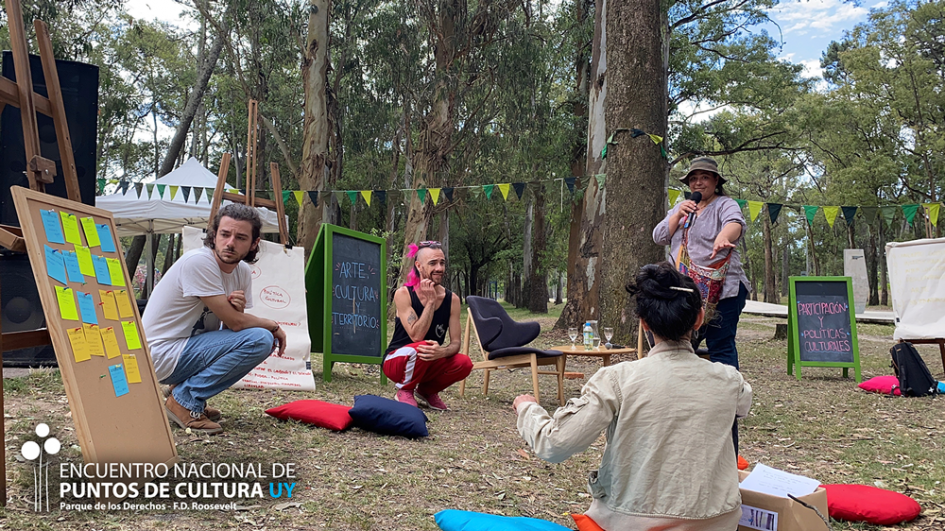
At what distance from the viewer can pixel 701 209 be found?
3918 mm

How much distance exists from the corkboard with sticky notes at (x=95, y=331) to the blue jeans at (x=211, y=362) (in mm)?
562

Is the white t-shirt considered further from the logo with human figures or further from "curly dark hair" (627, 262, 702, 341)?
"curly dark hair" (627, 262, 702, 341)

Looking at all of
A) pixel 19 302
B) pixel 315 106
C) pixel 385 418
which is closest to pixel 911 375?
pixel 385 418

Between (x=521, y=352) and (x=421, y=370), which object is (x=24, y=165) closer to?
(x=421, y=370)

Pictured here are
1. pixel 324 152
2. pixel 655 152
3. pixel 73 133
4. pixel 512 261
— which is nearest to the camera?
pixel 73 133

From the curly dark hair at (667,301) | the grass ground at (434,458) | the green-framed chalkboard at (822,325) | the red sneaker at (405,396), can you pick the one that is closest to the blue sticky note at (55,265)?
the grass ground at (434,458)

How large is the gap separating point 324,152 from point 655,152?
798 centimetres

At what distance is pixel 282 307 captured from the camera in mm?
5516

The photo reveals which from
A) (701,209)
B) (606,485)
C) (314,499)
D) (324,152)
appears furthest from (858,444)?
(324,152)

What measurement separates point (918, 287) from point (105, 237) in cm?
804

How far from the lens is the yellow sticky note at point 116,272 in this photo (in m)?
2.75

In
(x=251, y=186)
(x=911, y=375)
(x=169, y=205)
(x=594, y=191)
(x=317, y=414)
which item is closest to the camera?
(x=317, y=414)

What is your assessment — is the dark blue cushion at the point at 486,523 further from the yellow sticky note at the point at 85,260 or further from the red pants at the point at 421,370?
the red pants at the point at 421,370

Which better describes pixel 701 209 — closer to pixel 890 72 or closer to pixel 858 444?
pixel 858 444
